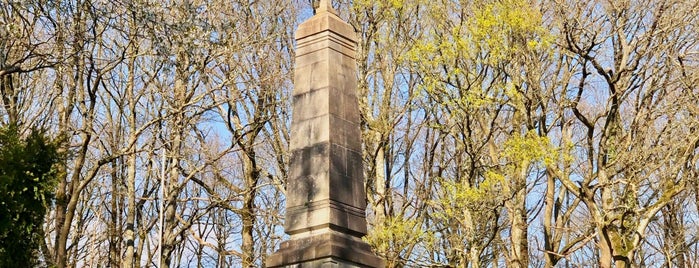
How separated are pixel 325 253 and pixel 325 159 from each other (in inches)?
37.6

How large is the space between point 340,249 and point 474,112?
7.32 meters

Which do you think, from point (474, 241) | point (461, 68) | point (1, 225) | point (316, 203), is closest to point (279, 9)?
point (461, 68)

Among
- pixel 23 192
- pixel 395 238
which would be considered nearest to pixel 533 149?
pixel 395 238

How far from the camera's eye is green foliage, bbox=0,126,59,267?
10211mm

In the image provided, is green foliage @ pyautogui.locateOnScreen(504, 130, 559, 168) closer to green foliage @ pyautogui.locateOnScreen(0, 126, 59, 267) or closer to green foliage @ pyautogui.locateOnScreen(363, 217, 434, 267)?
green foliage @ pyautogui.locateOnScreen(363, 217, 434, 267)

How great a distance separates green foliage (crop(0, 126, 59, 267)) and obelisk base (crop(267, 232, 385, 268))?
360 cm

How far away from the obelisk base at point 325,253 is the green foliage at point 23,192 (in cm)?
360

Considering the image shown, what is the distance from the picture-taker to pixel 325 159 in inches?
328

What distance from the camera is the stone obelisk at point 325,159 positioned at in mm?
8086

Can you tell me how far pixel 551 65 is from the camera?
53.1 feet

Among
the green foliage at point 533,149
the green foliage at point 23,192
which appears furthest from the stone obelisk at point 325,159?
the green foliage at point 533,149

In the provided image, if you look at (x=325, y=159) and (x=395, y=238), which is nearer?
(x=325, y=159)

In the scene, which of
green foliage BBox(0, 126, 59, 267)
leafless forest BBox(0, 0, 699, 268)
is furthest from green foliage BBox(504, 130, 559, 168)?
green foliage BBox(0, 126, 59, 267)

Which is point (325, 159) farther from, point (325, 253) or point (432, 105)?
point (432, 105)
